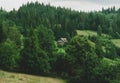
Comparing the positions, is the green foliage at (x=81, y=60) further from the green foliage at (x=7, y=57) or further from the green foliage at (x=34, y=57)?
the green foliage at (x=7, y=57)

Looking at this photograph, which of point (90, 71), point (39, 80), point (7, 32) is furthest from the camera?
point (7, 32)

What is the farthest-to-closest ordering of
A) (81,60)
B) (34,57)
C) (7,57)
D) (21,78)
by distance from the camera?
(81,60) → (34,57) → (7,57) → (21,78)

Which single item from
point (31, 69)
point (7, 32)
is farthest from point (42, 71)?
point (7, 32)

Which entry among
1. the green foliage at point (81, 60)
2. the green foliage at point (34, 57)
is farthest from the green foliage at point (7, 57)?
the green foliage at point (81, 60)

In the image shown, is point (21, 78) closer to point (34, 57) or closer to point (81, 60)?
point (34, 57)

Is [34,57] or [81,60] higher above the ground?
[34,57]

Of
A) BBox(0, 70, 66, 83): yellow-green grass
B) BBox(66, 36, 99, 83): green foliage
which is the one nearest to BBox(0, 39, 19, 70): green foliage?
BBox(0, 70, 66, 83): yellow-green grass

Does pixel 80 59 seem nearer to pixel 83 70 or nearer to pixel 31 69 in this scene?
pixel 83 70

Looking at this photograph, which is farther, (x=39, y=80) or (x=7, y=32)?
(x=7, y=32)

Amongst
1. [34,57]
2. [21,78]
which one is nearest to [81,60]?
[34,57]
